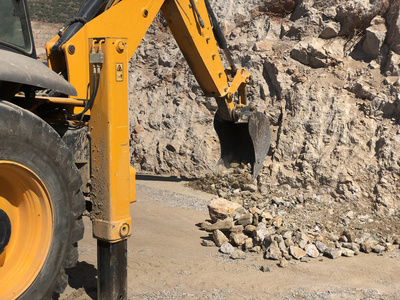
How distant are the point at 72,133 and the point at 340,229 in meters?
3.66

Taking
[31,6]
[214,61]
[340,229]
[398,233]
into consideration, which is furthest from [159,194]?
[31,6]

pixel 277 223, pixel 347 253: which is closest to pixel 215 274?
pixel 277 223

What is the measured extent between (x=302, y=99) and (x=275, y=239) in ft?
12.2

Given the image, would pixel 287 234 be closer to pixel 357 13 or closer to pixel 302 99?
pixel 302 99

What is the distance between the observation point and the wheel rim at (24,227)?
2604mm

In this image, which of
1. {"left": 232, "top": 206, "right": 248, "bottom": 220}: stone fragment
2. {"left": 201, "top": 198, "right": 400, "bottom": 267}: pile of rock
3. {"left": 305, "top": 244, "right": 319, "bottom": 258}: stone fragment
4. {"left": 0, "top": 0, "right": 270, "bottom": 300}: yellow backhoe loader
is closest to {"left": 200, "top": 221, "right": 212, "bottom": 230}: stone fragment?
{"left": 201, "top": 198, "right": 400, "bottom": 267}: pile of rock

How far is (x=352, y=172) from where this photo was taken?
6746 mm

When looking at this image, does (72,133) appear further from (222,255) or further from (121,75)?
(222,255)

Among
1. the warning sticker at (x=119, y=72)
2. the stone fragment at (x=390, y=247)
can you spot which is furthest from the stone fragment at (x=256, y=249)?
the warning sticker at (x=119, y=72)

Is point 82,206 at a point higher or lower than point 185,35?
lower

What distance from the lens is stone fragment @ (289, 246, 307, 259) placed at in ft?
14.9

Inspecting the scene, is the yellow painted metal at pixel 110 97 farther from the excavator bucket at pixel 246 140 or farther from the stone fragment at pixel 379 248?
the excavator bucket at pixel 246 140

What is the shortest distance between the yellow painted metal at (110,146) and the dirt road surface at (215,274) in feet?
2.55

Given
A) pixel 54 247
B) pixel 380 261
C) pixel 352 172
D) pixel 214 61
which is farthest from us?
pixel 352 172
